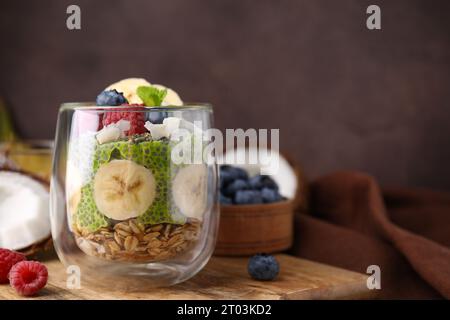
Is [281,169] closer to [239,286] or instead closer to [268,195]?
[268,195]

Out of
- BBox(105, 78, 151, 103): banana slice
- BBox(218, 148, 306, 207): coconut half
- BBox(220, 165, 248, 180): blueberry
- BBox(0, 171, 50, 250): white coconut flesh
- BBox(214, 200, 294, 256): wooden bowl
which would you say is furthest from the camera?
BBox(218, 148, 306, 207): coconut half

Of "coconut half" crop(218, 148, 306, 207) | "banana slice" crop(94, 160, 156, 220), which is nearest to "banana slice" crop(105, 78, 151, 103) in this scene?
"banana slice" crop(94, 160, 156, 220)

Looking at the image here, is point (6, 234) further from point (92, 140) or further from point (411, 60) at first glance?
point (411, 60)

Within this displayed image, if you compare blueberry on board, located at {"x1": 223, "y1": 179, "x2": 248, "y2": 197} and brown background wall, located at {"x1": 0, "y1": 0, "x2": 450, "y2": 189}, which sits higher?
brown background wall, located at {"x1": 0, "y1": 0, "x2": 450, "y2": 189}

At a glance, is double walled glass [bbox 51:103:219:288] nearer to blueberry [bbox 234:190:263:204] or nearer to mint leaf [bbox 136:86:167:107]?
mint leaf [bbox 136:86:167:107]

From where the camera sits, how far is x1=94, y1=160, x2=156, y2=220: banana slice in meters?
1.00

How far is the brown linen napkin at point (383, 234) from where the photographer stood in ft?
4.13

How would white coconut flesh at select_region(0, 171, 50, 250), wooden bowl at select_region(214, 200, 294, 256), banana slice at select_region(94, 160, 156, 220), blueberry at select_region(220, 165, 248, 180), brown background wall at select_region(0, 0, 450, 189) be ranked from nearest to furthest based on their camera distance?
banana slice at select_region(94, 160, 156, 220) < white coconut flesh at select_region(0, 171, 50, 250) < wooden bowl at select_region(214, 200, 294, 256) < blueberry at select_region(220, 165, 248, 180) < brown background wall at select_region(0, 0, 450, 189)

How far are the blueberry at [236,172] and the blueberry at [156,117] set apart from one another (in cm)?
44

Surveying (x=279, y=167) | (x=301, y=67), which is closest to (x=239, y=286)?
(x=279, y=167)

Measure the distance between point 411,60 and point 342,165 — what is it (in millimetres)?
390

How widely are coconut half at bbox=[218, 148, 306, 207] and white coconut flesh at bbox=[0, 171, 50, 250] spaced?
0.50 metres

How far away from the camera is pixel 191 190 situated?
107 cm

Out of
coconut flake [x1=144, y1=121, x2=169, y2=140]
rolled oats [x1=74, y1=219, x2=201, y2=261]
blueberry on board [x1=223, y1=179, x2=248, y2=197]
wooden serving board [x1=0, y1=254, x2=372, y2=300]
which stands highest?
coconut flake [x1=144, y1=121, x2=169, y2=140]
